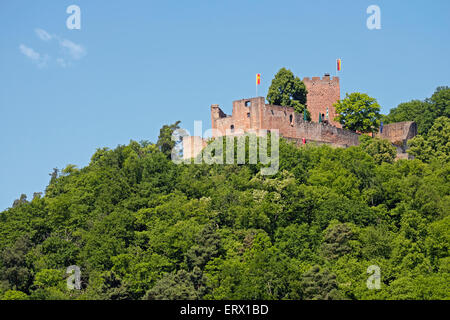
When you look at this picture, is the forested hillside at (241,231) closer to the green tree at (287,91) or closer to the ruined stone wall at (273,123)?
the ruined stone wall at (273,123)

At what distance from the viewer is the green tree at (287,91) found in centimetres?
7669

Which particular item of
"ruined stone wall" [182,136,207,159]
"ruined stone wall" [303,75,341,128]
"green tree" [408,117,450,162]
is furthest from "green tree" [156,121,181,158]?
"green tree" [408,117,450,162]

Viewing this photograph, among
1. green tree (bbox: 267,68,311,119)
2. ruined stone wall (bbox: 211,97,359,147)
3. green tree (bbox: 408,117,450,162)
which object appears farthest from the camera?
green tree (bbox: 267,68,311,119)

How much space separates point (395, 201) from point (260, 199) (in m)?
8.28

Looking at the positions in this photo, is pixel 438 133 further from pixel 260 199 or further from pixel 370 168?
pixel 260 199

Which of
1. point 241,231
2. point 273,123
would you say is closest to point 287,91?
point 273,123

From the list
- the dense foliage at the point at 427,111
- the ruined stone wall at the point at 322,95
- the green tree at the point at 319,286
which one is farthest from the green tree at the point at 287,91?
the green tree at the point at 319,286

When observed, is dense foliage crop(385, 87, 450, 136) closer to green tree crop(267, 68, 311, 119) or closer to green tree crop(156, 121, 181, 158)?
green tree crop(267, 68, 311, 119)

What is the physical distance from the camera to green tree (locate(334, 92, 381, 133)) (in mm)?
79375

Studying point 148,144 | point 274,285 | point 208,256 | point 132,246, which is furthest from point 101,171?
point 274,285

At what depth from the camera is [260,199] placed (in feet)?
207

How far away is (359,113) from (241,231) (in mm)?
22811

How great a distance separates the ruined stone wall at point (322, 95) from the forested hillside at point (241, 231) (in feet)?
23.5

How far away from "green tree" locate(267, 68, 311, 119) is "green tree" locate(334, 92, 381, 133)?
319cm
